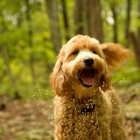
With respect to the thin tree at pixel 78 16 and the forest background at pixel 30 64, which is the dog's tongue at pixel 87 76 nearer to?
the forest background at pixel 30 64

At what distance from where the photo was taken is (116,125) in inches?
181

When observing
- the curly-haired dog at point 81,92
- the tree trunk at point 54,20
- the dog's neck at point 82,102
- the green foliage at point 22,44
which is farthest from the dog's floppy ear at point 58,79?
the tree trunk at point 54,20

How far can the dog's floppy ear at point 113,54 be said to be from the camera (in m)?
5.03

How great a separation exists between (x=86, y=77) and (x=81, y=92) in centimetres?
20

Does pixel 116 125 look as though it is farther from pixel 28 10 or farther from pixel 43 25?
pixel 28 10

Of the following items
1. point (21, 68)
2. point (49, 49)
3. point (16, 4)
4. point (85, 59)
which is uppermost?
point (16, 4)

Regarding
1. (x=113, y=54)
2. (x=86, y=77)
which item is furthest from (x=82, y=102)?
(x=113, y=54)

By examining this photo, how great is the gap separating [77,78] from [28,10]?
11.0 metres

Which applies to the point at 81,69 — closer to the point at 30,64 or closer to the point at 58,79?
the point at 58,79

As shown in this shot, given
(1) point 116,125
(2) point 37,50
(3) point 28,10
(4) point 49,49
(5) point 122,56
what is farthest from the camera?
(3) point 28,10

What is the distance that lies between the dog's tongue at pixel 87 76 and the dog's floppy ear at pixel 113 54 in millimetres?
1144

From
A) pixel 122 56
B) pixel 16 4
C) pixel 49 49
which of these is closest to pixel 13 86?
pixel 49 49

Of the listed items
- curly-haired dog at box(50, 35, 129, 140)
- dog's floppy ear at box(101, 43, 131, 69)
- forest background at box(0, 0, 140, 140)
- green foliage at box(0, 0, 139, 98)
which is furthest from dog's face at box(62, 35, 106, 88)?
green foliage at box(0, 0, 139, 98)

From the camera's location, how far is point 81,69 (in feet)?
12.5
